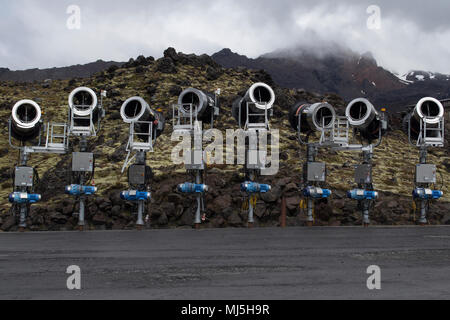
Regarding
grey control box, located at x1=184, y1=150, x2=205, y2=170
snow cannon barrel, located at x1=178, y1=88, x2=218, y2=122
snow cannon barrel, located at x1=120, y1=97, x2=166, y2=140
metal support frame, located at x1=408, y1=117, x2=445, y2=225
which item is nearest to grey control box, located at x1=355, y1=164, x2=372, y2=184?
metal support frame, located at x1=408, y1=117, x2=445, y2=225

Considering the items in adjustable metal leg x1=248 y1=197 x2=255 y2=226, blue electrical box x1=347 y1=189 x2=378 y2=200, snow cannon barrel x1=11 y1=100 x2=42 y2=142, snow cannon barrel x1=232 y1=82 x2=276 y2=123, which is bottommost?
adjustable metal leg x1=248 y1=197 x2=255 y2=226

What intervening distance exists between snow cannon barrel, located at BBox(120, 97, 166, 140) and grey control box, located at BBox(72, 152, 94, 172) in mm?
3047

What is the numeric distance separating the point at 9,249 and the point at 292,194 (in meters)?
18.9

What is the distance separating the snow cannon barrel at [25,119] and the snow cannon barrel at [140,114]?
5.23 m

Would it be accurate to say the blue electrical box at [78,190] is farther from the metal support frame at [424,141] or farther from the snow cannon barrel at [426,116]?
the snow cannon barrel at [426,116]

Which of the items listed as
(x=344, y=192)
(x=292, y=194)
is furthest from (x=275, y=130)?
(x=292, y=194)

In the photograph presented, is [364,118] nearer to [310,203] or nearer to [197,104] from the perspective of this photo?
[310,203]

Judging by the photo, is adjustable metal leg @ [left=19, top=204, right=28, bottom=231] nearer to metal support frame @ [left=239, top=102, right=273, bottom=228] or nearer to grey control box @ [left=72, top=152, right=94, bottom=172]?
grey control box @ [left=72, top=152, right=94, bottom=172]

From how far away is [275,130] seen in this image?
164 feet

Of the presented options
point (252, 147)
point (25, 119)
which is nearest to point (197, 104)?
point (252, 147)

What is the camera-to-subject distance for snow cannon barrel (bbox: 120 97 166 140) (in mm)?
28094

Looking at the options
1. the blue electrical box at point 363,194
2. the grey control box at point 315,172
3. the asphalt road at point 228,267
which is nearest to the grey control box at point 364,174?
the blue electrical box at point 363,194

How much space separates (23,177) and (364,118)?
20.5 meters

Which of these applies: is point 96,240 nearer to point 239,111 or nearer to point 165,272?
point 165,272
